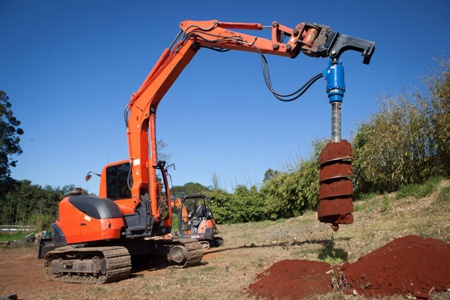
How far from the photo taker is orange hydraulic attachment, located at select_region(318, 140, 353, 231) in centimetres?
564

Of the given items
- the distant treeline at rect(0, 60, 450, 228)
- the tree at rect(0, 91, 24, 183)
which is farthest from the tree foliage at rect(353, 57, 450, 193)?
the tree at rect(0, 91, 24, 183)

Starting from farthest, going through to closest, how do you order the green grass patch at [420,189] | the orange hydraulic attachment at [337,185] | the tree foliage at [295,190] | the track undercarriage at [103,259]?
the tree foliage at [295,190] < the green grass patch at [420,189] < the track undercarriage at [103,259] < the orange hydraulic attachment at [337,185]

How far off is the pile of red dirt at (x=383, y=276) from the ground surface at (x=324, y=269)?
11 mm

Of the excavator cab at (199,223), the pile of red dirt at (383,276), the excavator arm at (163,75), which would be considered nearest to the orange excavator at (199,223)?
the excavator cab at (199,223)

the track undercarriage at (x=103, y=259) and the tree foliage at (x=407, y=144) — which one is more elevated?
Answer: the tree foliage at (x=407, y=144)

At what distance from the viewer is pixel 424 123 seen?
40.4ft

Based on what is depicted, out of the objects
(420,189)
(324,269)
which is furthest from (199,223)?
(324,269)

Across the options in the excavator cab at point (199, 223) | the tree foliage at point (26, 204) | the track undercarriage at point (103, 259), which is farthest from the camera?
the tree foliage at point (26, 204)

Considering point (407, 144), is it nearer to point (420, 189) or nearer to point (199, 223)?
point (420, 189)

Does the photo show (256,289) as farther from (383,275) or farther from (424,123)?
(424,123)

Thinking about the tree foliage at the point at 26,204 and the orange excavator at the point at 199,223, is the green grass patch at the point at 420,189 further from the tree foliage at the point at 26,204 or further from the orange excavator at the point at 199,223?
the tree foliage at the point at 26,204

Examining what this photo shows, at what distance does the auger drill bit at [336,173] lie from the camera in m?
5.64

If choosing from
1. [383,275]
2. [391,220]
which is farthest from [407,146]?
[383,275]

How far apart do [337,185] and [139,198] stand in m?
4.79
